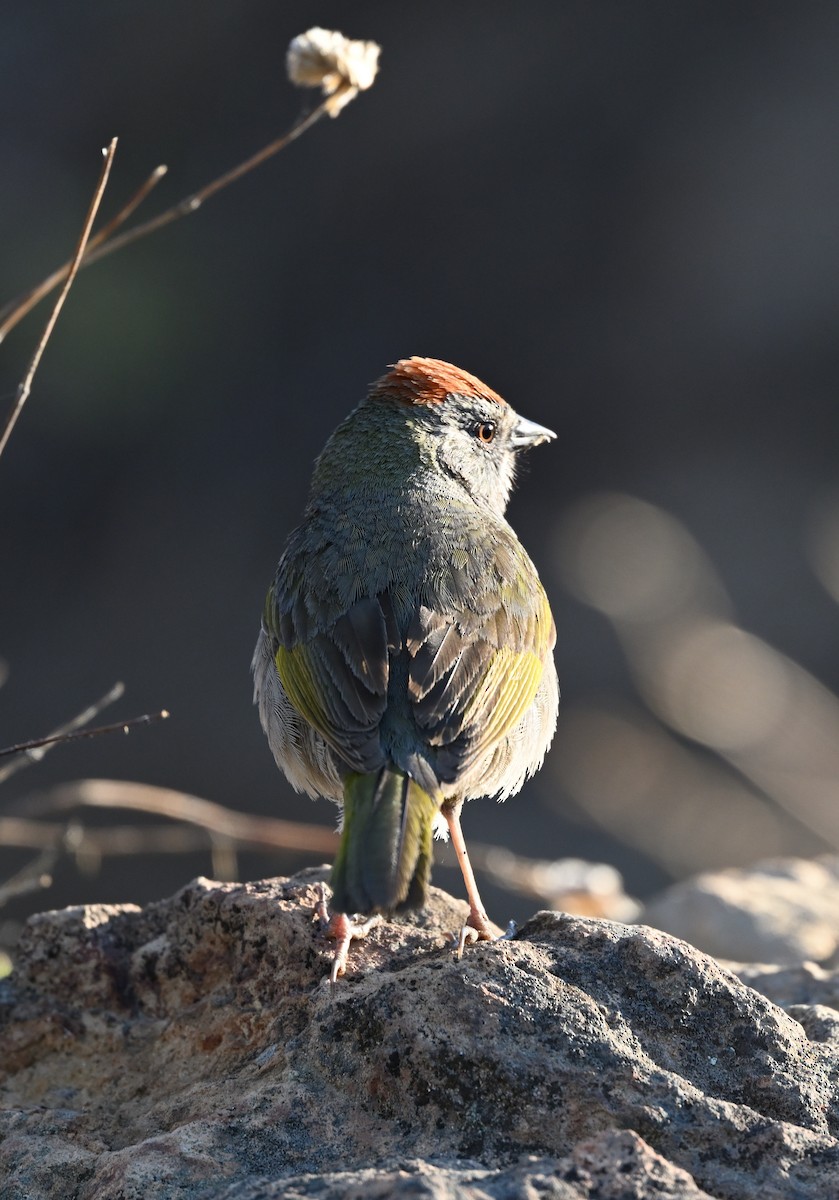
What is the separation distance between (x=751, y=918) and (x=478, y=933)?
1814 millimetres

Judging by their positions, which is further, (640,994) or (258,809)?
(258,809)

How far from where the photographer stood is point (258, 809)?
10.5 m

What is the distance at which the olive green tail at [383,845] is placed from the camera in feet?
10.2

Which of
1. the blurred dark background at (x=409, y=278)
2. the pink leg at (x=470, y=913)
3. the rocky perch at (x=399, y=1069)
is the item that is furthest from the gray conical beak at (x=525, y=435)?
the blurred dark background at (x=409, y=278)

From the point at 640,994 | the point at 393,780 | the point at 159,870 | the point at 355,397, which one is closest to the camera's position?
the point at 640,994

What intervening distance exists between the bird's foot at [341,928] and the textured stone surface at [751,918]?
69.4 inches

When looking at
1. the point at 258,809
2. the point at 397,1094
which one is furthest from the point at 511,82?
the point at 397,1094

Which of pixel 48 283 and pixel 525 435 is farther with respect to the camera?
pixel 525 435

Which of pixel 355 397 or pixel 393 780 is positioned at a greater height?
pixel 355 397

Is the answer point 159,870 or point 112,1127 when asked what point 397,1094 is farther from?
point 159,870

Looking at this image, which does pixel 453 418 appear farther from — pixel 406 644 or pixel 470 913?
pixel 470 913

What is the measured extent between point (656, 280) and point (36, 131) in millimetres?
5825

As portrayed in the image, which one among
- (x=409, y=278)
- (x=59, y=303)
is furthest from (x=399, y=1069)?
(x=409, y=278)

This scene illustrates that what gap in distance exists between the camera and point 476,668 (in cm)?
409
